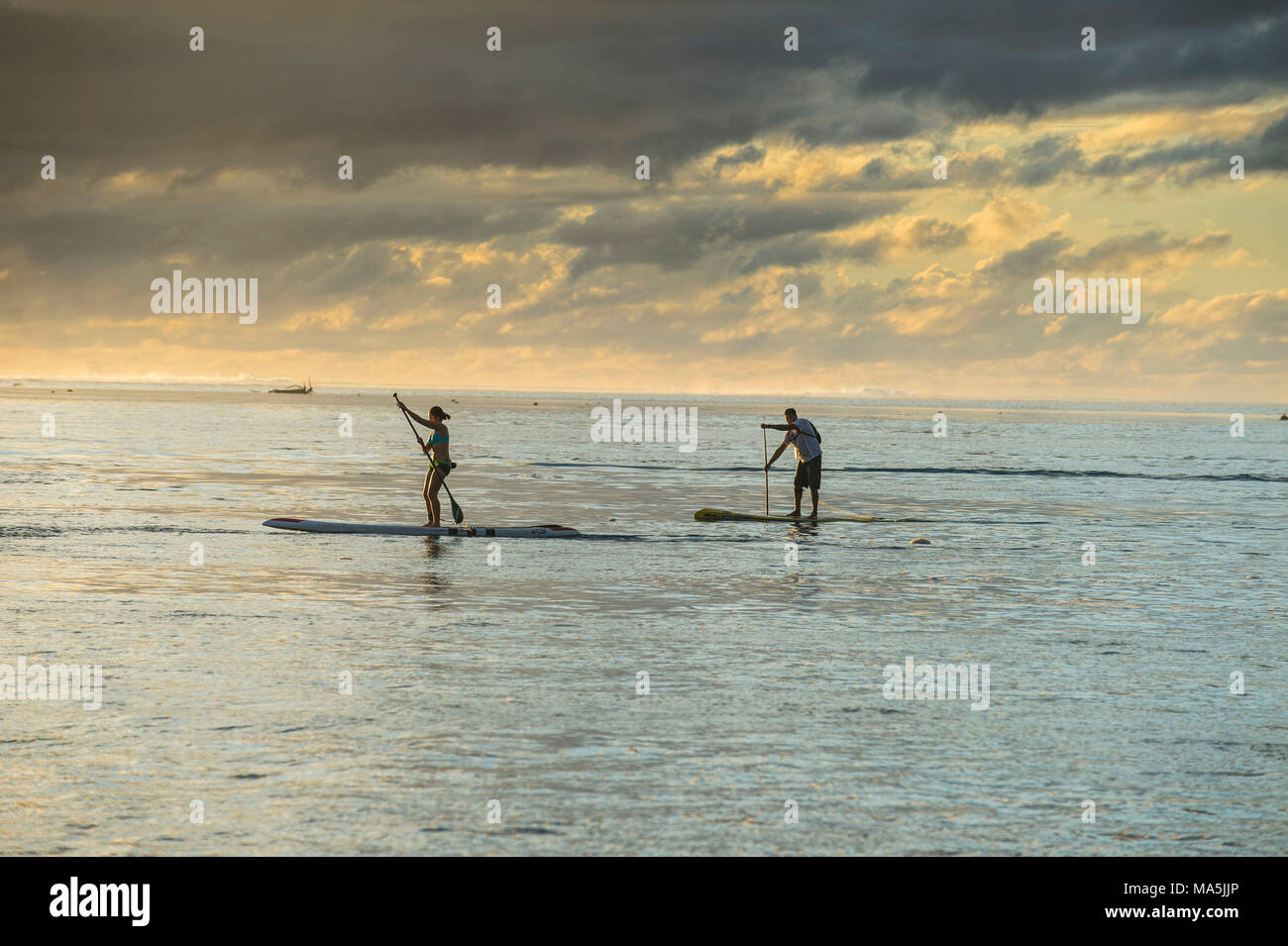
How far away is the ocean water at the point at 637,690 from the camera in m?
7.41

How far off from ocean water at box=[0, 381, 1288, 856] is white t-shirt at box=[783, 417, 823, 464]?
149 cm

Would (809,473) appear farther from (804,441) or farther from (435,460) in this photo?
(435,460)

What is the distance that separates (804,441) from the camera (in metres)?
26.5

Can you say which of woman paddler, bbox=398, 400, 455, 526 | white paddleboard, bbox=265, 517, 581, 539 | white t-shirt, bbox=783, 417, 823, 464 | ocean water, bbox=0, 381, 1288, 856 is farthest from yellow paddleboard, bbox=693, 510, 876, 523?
woman paddler, bbox=398, 400, 455, 526

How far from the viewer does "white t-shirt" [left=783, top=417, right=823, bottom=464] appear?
26312mm

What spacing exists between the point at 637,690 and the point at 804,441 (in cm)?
1617

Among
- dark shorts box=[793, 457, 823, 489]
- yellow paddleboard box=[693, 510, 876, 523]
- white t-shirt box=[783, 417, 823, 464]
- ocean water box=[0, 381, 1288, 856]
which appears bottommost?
ocean water box=[0, 381, 1288, 856]

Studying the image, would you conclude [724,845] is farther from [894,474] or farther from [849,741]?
[894,474]

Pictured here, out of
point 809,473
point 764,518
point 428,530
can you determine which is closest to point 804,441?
point 809,473

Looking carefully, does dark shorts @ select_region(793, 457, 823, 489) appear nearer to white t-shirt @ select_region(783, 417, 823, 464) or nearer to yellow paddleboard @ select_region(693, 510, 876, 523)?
white t-shirt @ select_region(783, 417, 823, 464)

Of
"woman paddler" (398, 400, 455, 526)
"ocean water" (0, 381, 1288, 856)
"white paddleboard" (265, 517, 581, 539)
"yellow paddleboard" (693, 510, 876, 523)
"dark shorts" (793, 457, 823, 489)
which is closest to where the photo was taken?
"ocean water" (0, 381, 1288, 856)
